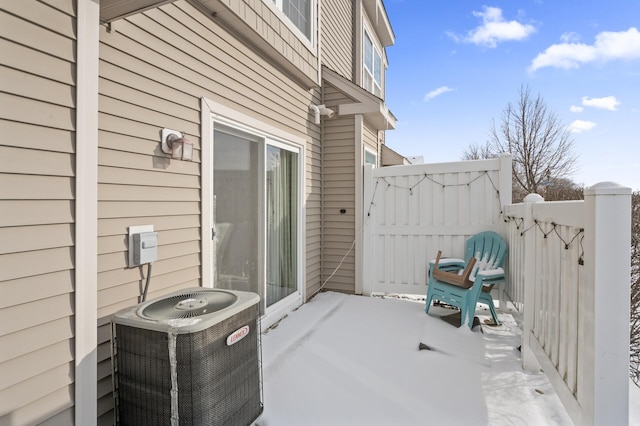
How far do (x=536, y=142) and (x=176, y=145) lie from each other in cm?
1205

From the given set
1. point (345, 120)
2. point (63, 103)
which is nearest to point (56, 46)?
point (63, 103)

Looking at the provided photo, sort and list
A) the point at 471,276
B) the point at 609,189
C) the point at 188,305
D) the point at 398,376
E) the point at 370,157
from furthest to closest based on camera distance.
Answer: the point at 370,157 < the point at 471,276 < the point at 398,376 < the point at 188,305 < the point at 609,189

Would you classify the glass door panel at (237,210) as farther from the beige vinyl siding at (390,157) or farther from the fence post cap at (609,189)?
the beige vinyl siding at (390,157)

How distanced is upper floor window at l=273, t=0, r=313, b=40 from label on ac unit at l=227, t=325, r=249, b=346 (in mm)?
3219

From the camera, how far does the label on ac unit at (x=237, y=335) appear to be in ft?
5.23

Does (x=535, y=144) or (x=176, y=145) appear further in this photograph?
(x=535, y=144)

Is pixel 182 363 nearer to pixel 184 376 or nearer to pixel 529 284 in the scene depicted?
pixel 184 376

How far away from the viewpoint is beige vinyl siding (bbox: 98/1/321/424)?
1.73 meters

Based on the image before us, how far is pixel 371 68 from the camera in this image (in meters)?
7.50

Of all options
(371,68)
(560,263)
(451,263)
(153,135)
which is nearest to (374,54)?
(371,68)

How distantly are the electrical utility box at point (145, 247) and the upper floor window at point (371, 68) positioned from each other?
19.7 ft

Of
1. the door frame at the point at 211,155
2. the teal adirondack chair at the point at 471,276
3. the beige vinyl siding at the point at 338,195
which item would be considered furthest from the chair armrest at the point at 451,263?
the door frame at the point at 211,155

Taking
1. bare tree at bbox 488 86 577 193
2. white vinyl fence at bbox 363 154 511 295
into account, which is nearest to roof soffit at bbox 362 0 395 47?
white vinyl fence at bbox 363 154 511 295

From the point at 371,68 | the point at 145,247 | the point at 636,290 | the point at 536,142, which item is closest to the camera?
the point at 145,247
